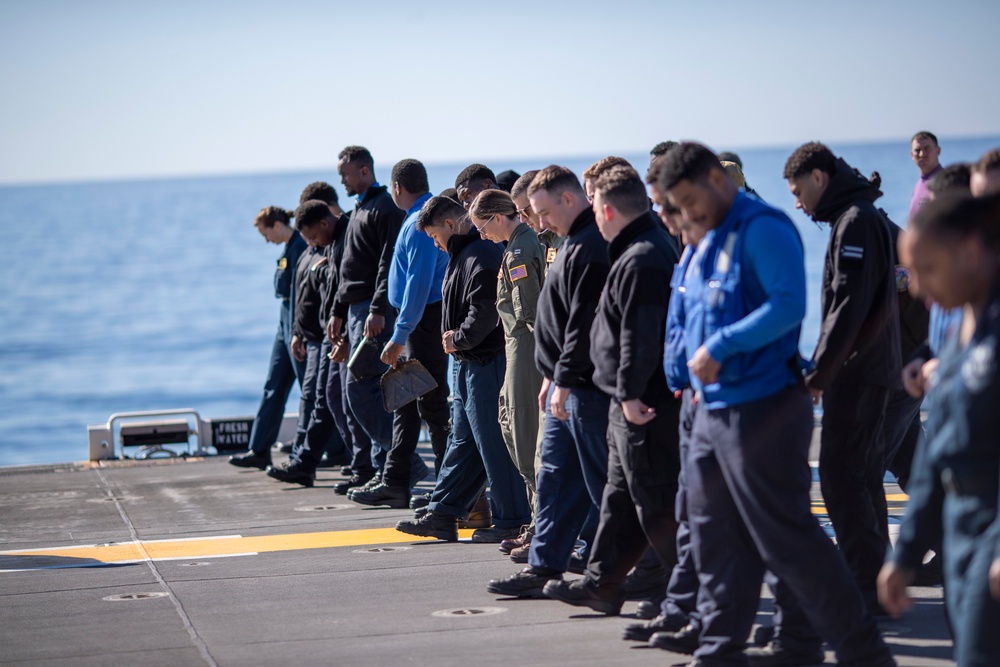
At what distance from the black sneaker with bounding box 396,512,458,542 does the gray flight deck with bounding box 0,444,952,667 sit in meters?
0.08

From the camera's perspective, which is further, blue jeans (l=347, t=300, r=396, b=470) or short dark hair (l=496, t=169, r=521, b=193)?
blue jeans (l=347, t=300, r=396, b=470)

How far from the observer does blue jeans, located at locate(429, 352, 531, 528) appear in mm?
7891

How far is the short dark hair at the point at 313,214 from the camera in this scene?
1043 centimetres

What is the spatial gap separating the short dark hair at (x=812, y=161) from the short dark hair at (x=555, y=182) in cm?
102

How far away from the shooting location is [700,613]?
5.15 meters

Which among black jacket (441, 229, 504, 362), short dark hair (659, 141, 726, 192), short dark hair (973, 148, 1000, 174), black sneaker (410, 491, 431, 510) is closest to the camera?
short dark hair (973, 148, 1000, 174)

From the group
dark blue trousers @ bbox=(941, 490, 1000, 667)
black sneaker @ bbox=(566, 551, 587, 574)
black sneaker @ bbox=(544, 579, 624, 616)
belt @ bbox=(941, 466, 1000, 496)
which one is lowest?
black sneaker @ bbox=(566, 551, 587, 574)

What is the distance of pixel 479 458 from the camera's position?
8234 mm

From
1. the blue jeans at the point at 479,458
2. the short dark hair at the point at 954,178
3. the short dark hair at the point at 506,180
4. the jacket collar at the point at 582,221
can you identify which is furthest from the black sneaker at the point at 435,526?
the short dark hair at the point at 954,178

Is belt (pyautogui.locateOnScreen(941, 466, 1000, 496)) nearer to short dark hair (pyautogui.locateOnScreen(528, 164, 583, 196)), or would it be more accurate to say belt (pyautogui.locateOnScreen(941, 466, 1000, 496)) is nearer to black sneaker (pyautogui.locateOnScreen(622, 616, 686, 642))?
black sneaker (pyautogui.locateOnScreen(622, 616, 686, 642))

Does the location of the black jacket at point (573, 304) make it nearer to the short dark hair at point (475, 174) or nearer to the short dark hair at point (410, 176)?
the short dark hair at point (475, 174)

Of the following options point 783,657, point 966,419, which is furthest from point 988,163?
point 783,657

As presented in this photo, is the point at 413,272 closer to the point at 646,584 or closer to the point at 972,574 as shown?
the point at 646,584

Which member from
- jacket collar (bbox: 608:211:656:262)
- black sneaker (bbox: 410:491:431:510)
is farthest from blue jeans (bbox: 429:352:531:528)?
jacket collar (bbox: 608:211:656:262)
